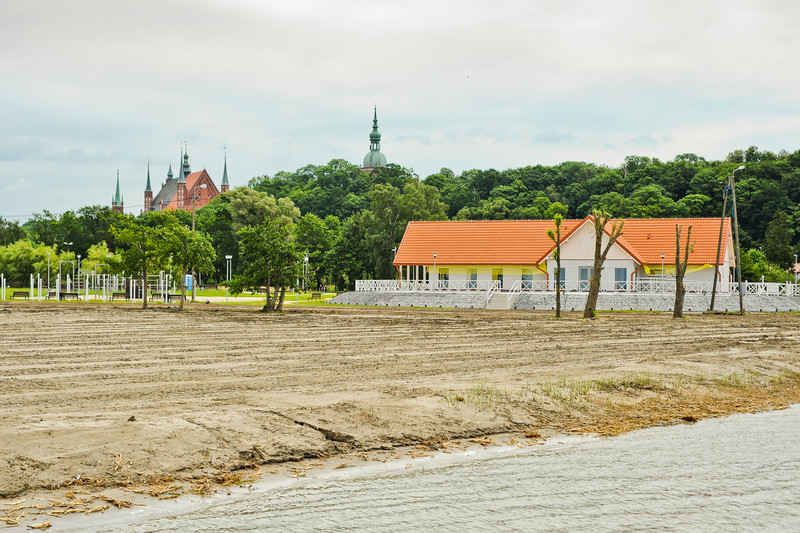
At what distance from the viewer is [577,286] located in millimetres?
58906

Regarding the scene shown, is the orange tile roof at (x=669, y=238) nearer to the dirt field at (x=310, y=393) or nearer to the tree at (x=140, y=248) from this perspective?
the tree at (x=140, y=248)

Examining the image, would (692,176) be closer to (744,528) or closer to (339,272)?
(339,272)

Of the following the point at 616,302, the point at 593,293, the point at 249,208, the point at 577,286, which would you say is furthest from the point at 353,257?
the point at 593,293

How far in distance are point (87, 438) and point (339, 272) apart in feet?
243

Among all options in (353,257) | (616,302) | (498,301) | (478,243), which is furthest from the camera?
(353,257)

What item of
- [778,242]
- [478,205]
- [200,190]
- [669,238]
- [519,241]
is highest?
[200,190]

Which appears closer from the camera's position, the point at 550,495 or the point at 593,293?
the point at 550,495

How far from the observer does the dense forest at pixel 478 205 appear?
8275 cm

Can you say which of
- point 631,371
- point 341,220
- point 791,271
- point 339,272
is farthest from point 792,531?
point 341,220

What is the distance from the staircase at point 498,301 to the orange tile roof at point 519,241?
783cm

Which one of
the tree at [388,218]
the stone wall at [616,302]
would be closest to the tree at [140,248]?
the stone wall at [616,302]

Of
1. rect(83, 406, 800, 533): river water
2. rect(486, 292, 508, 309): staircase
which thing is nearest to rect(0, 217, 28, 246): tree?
rect(486, 292, 508, 309): staircase

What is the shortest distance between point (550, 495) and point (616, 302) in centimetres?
4486

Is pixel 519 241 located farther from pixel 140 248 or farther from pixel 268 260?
pixel 140 248
